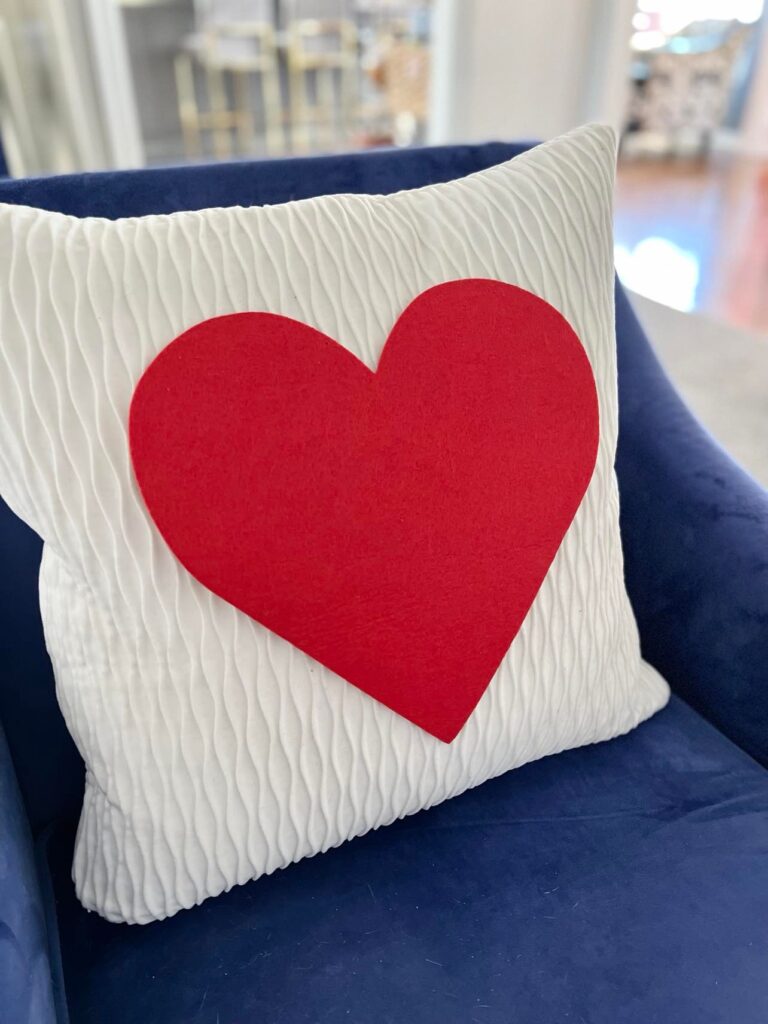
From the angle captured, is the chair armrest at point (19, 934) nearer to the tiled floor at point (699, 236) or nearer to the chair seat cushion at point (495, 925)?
the chair seat cushion at point (495, 925)

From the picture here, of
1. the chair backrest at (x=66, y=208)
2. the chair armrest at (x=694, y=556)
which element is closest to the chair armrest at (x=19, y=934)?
the chair backrest at (x=66, y=208)

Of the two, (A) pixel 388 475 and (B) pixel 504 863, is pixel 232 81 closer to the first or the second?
(A) pixel 388 475

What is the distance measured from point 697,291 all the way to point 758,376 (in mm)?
807

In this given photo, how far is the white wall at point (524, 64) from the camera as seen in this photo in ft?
8.51

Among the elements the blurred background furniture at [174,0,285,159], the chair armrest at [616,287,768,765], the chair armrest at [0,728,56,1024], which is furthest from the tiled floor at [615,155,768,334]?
the chair armrest at [0,728,56,1024]

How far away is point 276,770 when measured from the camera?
52cm

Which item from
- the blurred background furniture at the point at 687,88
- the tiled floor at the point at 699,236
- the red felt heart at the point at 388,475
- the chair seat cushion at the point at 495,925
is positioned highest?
the red felt heart at the point at 388,475

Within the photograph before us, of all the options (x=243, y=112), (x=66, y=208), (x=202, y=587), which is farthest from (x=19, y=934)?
(x=243, y=112)

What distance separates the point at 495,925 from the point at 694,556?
1.18 feet

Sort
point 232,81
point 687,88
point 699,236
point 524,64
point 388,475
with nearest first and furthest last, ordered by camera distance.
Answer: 1. point 388,475
2. point 524,64
3. point 699,236
4. point 232,81
5. point 687,88

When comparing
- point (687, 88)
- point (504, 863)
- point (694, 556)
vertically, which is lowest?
point (687, 88)

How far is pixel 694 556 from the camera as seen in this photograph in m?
0.71

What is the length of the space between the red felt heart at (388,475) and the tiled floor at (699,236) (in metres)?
2.33

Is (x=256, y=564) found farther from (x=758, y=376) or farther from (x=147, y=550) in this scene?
(x=758, y=376)
